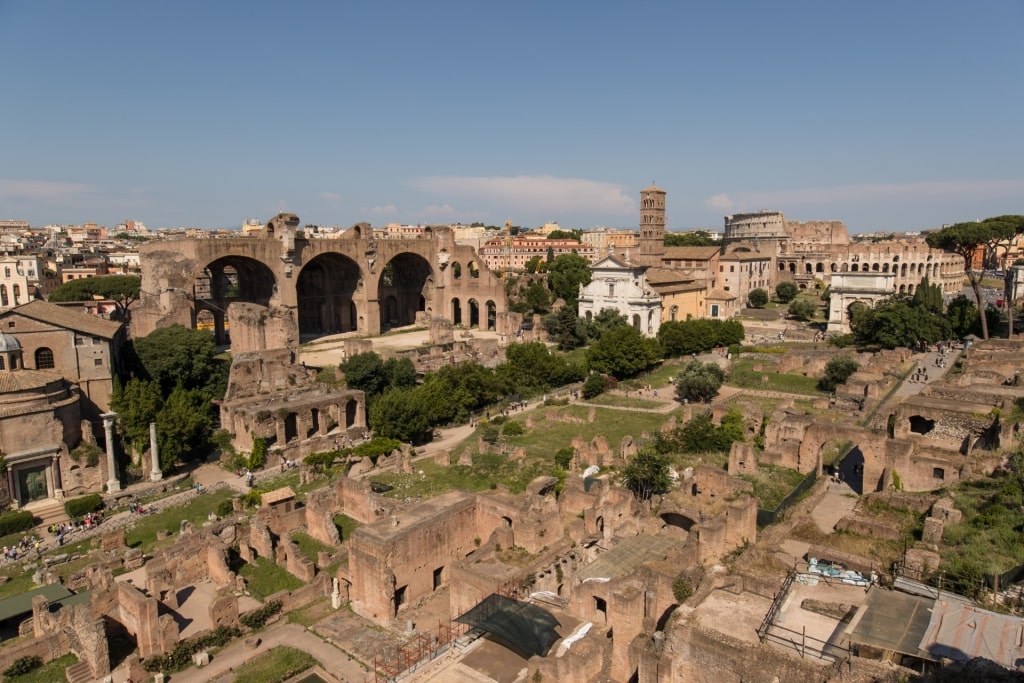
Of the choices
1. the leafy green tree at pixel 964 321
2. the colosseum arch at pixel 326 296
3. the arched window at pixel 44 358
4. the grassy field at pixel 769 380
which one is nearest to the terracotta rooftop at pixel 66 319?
the arched window at pixel 44 358

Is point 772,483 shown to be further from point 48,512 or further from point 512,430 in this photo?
point 48,512

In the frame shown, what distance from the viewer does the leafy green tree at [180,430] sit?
31406 millimetres

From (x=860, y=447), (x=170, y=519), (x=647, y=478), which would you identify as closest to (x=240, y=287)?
(x=170, y=519)

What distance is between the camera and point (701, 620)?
37.5 feet

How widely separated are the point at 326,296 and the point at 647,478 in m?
47.8

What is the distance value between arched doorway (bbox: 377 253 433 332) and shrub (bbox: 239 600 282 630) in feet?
171

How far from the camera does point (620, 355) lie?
143 feet

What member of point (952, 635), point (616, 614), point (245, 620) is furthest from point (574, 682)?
point (245, 620)

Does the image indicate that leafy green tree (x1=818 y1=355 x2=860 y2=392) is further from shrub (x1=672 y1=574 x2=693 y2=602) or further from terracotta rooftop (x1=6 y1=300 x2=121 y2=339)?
terracotta rooftop (x1=6 y1=300 x2=121 y2=339)

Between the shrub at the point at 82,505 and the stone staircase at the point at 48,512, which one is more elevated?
the shrub at the point at 82,505

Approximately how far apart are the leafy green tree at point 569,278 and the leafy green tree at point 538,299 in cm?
202

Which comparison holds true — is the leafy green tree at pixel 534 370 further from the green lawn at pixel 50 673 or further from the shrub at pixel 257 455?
the green lawn at pixel 50 673

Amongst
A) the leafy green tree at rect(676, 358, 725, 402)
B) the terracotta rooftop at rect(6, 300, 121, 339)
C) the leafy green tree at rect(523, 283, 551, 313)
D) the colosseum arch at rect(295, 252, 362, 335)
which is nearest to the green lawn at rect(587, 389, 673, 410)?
the leafy green tree at rect(676, 358, 725, 402)

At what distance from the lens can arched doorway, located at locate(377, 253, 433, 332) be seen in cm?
7031
